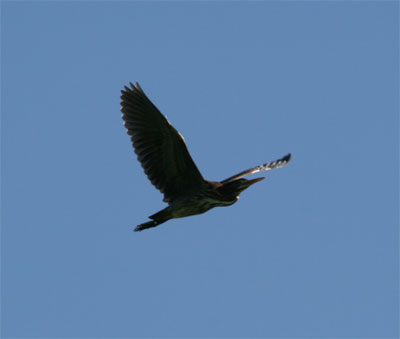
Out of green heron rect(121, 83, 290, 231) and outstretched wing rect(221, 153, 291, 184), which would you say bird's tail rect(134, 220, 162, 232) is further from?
outstretched wing rect(221, 153, 291, 184)

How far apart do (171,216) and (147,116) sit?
5.22 feet

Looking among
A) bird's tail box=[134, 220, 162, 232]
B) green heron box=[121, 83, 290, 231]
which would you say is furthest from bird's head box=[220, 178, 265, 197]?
bird's tail box=[134, 220, 162, 232]

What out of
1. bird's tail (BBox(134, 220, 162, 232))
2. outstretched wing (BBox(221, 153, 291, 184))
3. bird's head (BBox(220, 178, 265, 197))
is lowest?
bird's tail (BBox(134, 220, 162, 232))

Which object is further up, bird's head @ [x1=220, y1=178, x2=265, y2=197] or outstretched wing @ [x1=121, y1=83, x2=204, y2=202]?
outstretched wing @ [x1=121, y1=83, x2=204, y2=202]

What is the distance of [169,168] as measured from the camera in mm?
10016

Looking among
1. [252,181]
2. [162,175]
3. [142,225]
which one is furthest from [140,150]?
[252,181]

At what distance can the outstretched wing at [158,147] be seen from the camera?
9828 millimetres

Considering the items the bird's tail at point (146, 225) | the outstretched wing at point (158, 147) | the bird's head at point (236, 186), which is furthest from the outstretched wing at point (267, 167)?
the bird's tail at point (146, 225)

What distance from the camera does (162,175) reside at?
398 inches

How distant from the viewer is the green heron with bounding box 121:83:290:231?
379 inches

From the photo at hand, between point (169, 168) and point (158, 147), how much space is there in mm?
366

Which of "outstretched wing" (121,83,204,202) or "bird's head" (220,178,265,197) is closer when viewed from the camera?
"bird's head" (220,178,265,197)

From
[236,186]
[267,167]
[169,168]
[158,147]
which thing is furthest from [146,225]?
[267,167]

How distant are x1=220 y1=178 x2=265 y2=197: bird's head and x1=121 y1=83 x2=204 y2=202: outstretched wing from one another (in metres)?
0.44
